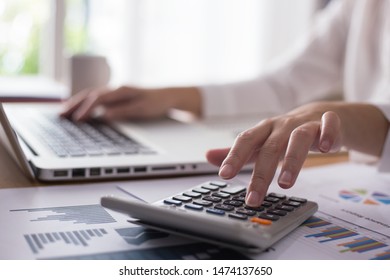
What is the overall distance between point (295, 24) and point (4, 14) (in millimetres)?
1369

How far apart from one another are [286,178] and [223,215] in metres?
0.08

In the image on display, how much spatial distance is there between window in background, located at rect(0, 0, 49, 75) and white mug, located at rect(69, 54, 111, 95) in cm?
96

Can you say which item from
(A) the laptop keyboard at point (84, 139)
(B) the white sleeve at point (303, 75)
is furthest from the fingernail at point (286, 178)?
(B) the white sleeve at point (303, 75)

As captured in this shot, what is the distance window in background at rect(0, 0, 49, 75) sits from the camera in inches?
81.5

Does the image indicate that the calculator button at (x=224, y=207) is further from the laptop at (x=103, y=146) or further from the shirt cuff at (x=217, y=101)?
the shirt cuff at (x=217, y=101)

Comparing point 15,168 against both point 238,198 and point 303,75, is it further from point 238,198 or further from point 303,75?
point 303,75

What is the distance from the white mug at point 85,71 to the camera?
1.21 metres

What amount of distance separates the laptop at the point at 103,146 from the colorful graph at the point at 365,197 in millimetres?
171

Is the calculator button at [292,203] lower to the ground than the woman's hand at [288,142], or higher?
lower

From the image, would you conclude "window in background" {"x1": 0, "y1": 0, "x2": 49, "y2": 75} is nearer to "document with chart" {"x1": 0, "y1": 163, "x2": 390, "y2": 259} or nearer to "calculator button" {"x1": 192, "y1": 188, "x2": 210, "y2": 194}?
"document with chart" {"x1": 0, "y1": 163, "x2": 390, "y2": 259}

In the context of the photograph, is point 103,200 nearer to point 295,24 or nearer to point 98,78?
point 98,78

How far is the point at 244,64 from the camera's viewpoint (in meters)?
2.55

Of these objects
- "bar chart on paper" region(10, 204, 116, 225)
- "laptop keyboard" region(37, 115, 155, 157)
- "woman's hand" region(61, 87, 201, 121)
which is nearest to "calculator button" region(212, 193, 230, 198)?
"bar chart on paper" region(10, 204, 116, 225)
